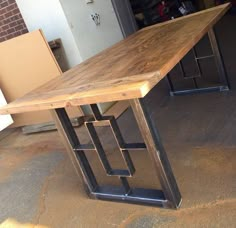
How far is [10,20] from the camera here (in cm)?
438

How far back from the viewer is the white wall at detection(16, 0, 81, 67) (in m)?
3.82

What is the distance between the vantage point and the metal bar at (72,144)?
2.21 m

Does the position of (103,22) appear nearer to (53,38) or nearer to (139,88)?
(53,38)

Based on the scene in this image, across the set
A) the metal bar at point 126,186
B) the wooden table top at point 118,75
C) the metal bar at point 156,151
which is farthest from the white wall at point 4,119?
the metal bar at point 156,151

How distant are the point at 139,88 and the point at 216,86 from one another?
89.5 inches

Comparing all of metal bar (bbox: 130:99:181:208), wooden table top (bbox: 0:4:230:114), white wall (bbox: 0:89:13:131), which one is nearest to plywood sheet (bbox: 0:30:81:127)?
white wall (bbox: 0:89:13:131)

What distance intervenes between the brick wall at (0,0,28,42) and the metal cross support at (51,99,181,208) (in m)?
2.53

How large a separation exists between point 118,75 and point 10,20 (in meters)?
3.03

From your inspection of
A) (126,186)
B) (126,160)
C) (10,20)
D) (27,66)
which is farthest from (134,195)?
(10,20)

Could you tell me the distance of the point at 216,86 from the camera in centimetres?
357

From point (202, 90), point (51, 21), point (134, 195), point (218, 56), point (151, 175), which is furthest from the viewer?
point (51, 21)

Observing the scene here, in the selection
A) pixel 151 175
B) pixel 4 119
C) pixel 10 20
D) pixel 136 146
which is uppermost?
pixel 10 20

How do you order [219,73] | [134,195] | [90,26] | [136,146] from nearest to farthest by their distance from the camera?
[136,146], [134,195], [219,73], [90,26]

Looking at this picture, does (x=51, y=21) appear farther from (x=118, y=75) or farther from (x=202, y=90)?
(x=118, y=75)
